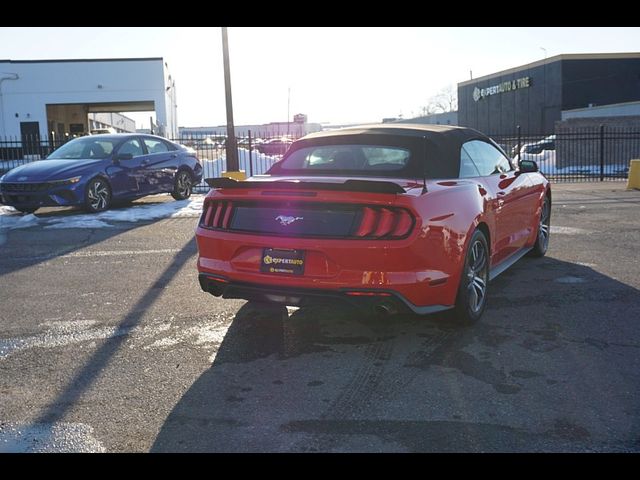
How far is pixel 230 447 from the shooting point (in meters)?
3.03

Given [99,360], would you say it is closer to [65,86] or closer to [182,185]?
[182,185]

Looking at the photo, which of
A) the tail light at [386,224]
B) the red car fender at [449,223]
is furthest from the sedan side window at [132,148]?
the tail light at [386,224]

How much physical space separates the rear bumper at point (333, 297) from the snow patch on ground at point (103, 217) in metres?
6.58

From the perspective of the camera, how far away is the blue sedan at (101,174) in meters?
11.1

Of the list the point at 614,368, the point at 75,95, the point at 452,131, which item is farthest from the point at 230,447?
the point at 75,95

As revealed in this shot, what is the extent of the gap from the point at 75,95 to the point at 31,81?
2.57 m

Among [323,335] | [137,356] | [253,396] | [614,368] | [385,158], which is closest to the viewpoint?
[253,396]

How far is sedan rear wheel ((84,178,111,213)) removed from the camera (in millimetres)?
11508

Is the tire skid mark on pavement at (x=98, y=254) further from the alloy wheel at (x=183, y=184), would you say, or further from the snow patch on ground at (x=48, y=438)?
the alloy wheel at (x=183, y=184)

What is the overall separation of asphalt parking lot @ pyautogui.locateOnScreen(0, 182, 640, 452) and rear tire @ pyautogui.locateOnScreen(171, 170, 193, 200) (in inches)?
289

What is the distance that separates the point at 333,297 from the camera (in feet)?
13.8

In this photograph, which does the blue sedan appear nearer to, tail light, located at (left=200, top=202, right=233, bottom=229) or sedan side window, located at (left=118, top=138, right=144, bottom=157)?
sedan side window, located at (left=118, top=138, right=144, bottom=157)
